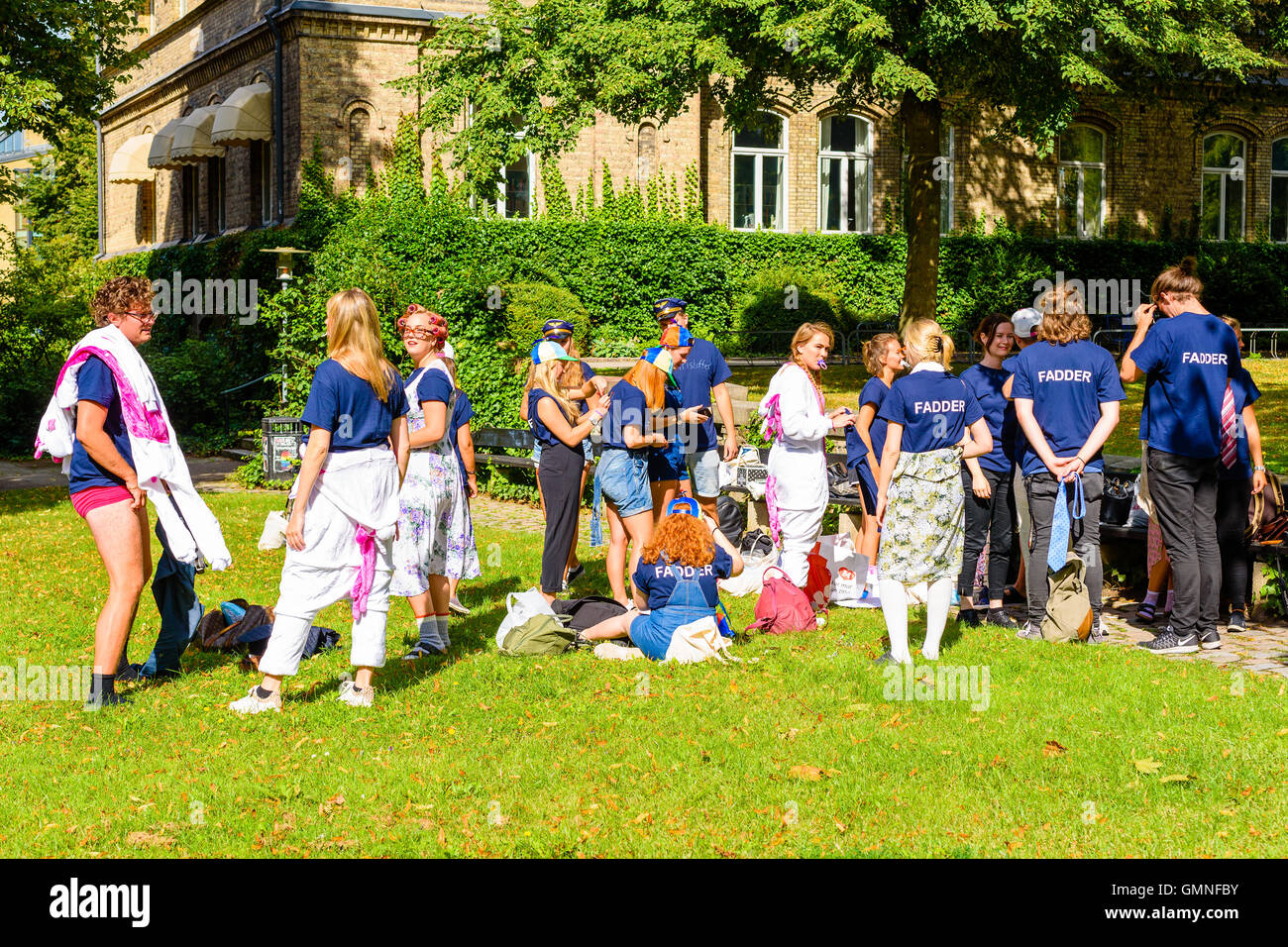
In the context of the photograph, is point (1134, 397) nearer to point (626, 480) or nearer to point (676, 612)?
point (626, 480)

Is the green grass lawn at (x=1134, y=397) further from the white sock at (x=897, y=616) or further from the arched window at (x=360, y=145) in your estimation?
the arched window at (x=360, y=145)

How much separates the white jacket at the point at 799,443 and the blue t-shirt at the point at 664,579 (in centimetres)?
154

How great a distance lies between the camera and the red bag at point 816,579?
9.34 meters

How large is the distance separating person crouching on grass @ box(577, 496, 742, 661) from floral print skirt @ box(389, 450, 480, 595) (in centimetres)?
124

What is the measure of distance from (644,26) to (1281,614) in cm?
1479

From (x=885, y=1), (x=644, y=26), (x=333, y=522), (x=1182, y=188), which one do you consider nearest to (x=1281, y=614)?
(x=333, y=522)

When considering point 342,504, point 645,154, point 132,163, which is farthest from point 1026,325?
point 132,163

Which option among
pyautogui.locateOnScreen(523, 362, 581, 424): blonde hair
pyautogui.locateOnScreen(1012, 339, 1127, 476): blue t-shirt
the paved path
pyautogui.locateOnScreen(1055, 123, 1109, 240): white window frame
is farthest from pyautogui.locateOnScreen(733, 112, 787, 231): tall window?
pyautogui.locateOnScreen(1012, 339, 1127, 476): blue t-shirt

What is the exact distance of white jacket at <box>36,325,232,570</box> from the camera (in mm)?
6789

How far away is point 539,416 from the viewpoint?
917 centimetres

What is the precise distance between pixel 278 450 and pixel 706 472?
384 inches

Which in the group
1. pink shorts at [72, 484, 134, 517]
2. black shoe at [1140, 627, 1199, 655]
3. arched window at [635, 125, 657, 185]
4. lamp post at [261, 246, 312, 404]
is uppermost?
arched window at [635, 125, 657, 185]

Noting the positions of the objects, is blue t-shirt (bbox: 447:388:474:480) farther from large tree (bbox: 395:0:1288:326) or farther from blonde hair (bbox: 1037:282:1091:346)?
large tree (bbox: 395:0:1288:326)

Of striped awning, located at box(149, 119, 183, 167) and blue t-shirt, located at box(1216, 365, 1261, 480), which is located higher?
striped awning, located at box(149, 119, 183, 167)
